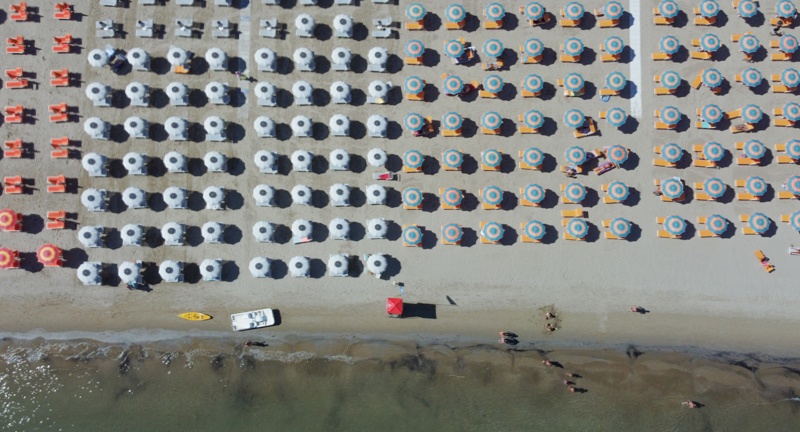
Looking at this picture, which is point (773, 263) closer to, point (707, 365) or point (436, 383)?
point (707, 365)

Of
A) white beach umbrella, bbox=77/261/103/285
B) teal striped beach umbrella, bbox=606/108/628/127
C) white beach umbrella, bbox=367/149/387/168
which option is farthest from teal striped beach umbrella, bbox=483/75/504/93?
white beach umbrella, bbox=77/261/103/285

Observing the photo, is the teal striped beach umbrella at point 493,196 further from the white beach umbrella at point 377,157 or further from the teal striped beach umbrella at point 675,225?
the teal striped beach umbrella at point 675,225

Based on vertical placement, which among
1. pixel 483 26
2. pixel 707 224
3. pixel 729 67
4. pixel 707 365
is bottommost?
pixel 707 365

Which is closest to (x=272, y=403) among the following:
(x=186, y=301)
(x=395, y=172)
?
(x=186, y=301)

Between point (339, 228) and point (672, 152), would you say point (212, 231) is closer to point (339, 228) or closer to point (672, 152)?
point (339, 228)

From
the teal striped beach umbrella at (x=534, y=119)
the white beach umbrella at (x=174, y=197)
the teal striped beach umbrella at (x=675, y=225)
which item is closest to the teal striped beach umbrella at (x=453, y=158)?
the teal striped beach umbrella at (x=534, y=119)

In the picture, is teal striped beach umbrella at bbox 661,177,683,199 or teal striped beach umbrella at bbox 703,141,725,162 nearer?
teal striped beach umbrella at bbox 661,177,683,199

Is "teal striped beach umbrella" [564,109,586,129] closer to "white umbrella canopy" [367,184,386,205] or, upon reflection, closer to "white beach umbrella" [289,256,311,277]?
"white umbrella canopy" [367,184,386,205]
